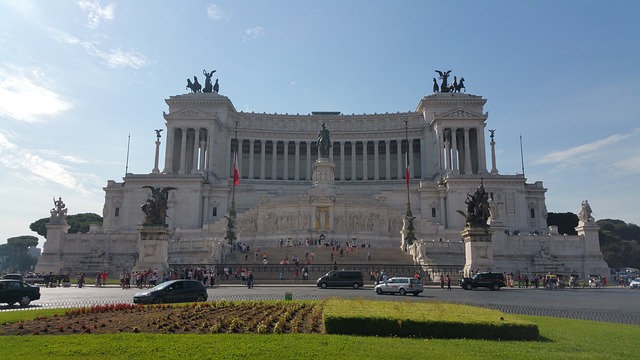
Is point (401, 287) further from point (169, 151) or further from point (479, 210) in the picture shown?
point (169, 151)

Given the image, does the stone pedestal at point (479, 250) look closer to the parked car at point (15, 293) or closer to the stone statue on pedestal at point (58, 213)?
the parked car at point (15, 293)

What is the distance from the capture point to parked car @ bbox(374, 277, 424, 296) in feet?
98.2

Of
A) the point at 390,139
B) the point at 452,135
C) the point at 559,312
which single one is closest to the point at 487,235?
the point at 559,312

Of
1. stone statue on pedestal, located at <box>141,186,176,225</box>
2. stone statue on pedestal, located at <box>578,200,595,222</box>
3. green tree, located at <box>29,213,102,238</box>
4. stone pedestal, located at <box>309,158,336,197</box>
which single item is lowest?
stone statue on pedestal, located at <box>141,186,176,225</box>

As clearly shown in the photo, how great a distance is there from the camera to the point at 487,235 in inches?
1447

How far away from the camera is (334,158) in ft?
Result: 351

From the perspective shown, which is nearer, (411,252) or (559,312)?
(559,312)

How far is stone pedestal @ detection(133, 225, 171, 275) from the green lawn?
2508 cm

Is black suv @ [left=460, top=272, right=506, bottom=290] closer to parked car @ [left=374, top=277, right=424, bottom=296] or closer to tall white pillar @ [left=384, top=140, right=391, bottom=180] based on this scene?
parked car @ [left=374, top=277, right=424, bottom=296]

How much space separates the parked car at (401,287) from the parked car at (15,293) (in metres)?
19.0

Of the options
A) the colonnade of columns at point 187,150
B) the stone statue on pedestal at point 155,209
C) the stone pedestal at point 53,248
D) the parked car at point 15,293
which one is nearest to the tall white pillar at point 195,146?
the colonnade of columns at point 187,150

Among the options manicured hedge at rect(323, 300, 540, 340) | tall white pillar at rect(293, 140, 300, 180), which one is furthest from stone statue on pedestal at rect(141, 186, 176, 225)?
tall white pillar at rect(293, 140, 300, 180)

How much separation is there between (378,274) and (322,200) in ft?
94.6

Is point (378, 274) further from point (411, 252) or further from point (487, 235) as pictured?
point (411, 252)
